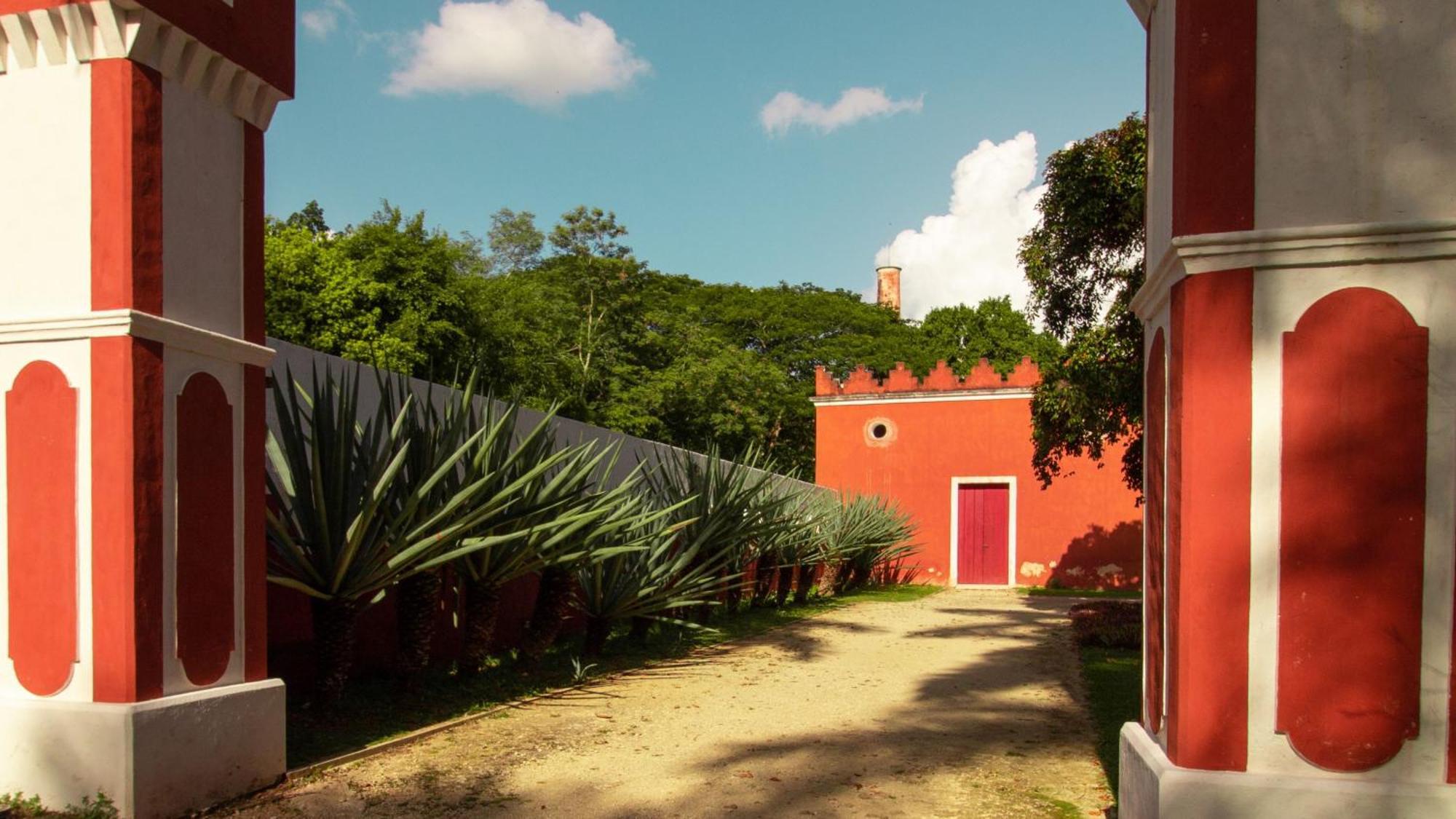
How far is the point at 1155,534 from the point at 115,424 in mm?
4504

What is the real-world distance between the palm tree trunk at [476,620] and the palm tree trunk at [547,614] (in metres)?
0.62

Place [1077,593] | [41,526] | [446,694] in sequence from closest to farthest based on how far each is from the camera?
[41,526]
[446,694]
[1077,593]

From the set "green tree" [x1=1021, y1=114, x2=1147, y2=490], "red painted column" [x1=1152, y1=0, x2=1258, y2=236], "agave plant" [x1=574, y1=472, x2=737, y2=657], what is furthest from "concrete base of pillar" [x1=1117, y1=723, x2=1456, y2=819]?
"green tree" [x1=1021, y1=114, x2=1147, y2=490]

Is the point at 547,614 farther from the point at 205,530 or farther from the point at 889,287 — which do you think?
the point at 889,287

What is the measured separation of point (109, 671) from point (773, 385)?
29.3 meters

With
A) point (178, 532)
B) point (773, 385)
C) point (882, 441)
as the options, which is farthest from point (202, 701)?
point (773, 385)

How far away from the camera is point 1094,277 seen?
12.1m

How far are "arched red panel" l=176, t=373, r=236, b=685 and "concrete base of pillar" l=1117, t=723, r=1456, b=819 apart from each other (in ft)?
13.6

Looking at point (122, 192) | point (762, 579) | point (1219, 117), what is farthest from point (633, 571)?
point (1219, 117)

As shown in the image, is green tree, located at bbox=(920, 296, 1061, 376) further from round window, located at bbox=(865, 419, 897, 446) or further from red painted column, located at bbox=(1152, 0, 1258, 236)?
red painted column, located at bbox=(1152, 0, 1258, 236)

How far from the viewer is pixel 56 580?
4711 millimetres

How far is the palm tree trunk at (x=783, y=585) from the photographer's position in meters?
14.7

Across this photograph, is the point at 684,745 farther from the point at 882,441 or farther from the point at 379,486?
the point at 882,441

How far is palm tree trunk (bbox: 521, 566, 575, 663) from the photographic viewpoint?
8.11 meters
